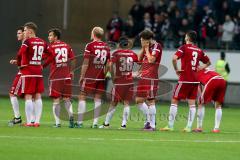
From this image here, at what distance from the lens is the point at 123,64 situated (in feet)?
67.1

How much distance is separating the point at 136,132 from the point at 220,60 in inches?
506

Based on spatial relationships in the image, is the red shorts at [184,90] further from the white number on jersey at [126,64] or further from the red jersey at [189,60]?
the white number on jersey at [126,64]

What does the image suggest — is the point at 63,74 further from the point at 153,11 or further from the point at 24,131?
the point at 153,11

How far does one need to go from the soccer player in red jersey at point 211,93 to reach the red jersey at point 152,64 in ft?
3.34

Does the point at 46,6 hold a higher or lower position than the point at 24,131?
higher

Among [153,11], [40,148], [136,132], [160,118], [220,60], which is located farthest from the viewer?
[153,11]

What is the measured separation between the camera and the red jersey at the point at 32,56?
19.8 metres

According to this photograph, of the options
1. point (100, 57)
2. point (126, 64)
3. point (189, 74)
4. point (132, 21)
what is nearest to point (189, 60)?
point (189, 74)

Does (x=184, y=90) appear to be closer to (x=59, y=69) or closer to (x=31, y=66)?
(x=59, y=69)

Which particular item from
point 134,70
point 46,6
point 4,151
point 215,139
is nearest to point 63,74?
point 134,70

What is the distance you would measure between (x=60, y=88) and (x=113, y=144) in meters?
4.31

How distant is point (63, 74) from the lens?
66.7ft

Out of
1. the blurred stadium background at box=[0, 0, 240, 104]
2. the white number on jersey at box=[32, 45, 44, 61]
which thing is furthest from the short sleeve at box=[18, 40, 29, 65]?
the blurred stadium background at box=[0, 0, 240, 104]

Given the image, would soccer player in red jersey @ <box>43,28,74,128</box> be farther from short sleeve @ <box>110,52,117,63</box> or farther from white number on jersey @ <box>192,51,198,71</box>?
white number on jersey @ <box>192,51,198,71</box>
